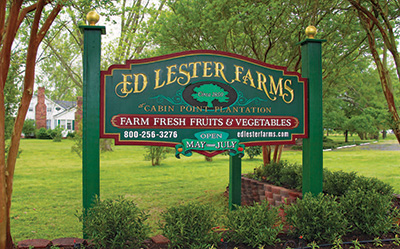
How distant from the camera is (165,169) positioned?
14.2 meters

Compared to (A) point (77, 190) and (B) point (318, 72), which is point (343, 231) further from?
(A) point (77, 190)

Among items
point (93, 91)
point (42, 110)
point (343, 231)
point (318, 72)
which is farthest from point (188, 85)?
point (42, 110)

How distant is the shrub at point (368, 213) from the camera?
4531mm

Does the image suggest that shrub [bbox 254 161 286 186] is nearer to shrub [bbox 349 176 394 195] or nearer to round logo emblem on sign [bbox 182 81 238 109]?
Answer: shrub [bbox 349 176 394 195]

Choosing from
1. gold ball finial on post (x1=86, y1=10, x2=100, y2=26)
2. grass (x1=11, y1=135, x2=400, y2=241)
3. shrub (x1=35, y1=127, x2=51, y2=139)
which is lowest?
grass (x1=11, y1=135, x2=400, y2=241)

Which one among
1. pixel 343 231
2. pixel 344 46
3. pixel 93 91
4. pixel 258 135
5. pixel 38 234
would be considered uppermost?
pixel 344 46

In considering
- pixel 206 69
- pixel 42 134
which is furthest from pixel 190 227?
pixel 42 134

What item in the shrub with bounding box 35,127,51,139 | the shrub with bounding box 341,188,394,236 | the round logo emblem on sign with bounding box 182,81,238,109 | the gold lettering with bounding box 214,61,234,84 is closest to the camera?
the shrub with bounding box 341,188,394,236

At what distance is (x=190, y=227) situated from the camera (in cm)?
391

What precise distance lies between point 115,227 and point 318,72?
4.02 metres

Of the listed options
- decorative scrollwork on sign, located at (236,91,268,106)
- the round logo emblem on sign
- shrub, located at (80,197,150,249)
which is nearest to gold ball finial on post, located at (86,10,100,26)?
the round logo emblem on sign

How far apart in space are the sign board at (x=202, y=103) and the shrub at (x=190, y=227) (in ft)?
3.28

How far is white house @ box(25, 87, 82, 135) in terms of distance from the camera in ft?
134

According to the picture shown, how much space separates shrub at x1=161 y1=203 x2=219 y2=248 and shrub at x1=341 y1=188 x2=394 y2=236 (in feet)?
7.00
